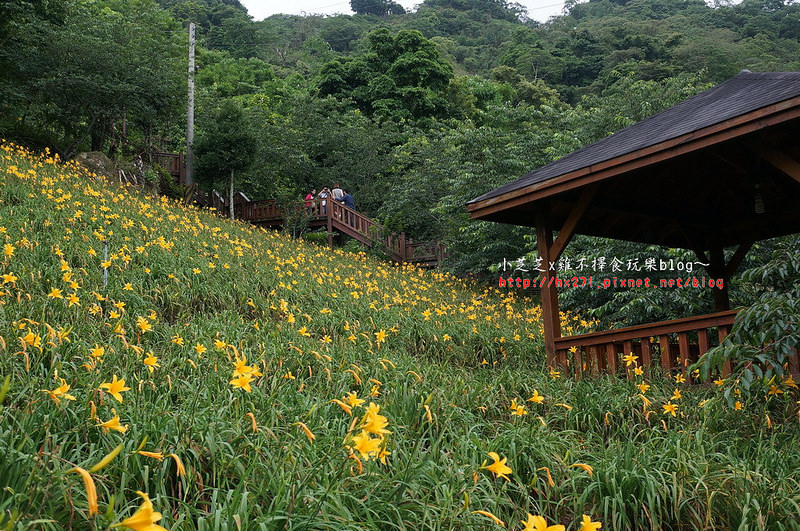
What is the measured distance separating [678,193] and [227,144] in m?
12.5

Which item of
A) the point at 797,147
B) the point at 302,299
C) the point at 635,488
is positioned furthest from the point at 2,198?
the point at 797,147

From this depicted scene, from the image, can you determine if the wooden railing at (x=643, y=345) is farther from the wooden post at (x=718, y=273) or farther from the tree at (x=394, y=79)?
the tree at (x=394, y=79)

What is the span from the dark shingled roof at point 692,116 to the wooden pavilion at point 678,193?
0.07 feet

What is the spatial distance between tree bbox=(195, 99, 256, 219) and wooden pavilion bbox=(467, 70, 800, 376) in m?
11.2

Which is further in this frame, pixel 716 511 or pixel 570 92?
pixel 570 92

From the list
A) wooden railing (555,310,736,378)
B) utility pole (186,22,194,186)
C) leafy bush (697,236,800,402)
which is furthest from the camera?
utility pole (186,22,194,186)

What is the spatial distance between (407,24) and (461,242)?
51.6 metres

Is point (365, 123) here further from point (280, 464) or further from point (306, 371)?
point (280, 464)

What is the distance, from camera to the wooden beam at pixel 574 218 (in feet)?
19.8

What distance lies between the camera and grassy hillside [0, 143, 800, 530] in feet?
7.34

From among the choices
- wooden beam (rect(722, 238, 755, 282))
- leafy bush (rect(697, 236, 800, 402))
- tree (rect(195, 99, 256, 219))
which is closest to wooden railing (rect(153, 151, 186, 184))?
tree (rect(195, 99, 256, 219))

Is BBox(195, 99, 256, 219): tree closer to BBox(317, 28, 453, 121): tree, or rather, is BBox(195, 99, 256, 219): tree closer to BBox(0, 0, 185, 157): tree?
BBox(0, 0, 185, 157): tree

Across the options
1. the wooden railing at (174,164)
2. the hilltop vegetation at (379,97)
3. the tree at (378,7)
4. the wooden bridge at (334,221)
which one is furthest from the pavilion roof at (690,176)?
→ the tree at (378,7)

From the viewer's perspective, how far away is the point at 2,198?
7.60 metres
